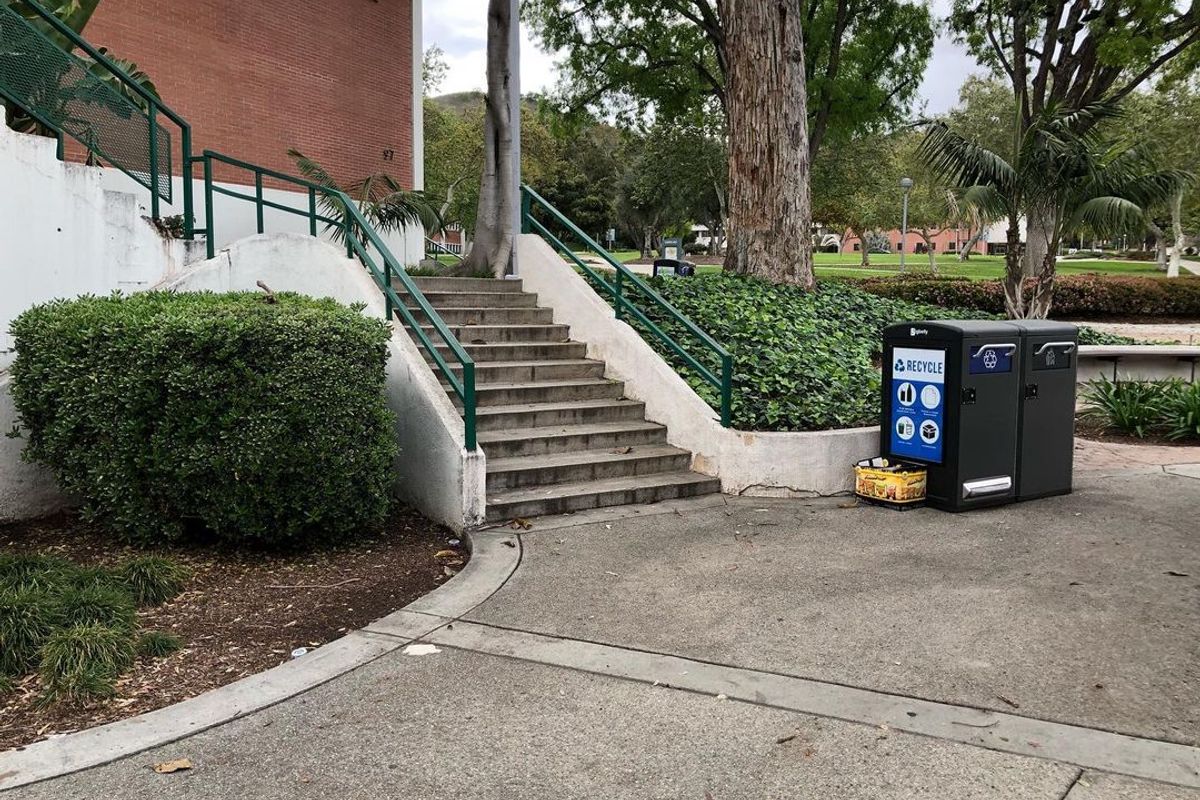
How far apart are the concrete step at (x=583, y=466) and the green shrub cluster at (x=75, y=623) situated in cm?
243

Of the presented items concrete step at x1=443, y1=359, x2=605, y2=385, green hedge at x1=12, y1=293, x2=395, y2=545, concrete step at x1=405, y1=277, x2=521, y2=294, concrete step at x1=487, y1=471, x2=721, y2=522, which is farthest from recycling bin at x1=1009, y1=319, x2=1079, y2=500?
concrete step at x1=405, y1=277, x2=521, y2=294

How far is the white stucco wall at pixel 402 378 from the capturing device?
252 inches

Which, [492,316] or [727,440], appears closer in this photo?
[727,440]

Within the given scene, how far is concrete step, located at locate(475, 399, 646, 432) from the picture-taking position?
7652 millimetres

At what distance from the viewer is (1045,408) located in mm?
7141

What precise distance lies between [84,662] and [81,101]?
533 cm

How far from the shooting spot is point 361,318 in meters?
6.13

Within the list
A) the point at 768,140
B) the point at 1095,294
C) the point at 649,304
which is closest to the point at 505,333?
the point at 649,304

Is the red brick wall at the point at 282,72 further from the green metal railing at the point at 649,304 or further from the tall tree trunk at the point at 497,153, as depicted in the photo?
the green metal railing at the point at 649,304

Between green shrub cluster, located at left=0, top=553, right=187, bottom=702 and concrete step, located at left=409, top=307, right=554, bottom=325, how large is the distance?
4.05m

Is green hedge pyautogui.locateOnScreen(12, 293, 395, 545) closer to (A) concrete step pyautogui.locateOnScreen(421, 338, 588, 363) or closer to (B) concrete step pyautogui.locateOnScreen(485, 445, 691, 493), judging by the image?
(B) concrete step pyautogui.locateOnScreen(485, 445, 691, 493)

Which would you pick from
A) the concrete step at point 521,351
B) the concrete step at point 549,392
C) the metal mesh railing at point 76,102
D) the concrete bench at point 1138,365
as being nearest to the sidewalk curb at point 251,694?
the concrete step at point 549,392

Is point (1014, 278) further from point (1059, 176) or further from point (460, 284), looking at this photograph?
point (460, 284)

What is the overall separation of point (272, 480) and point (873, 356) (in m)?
7.67
